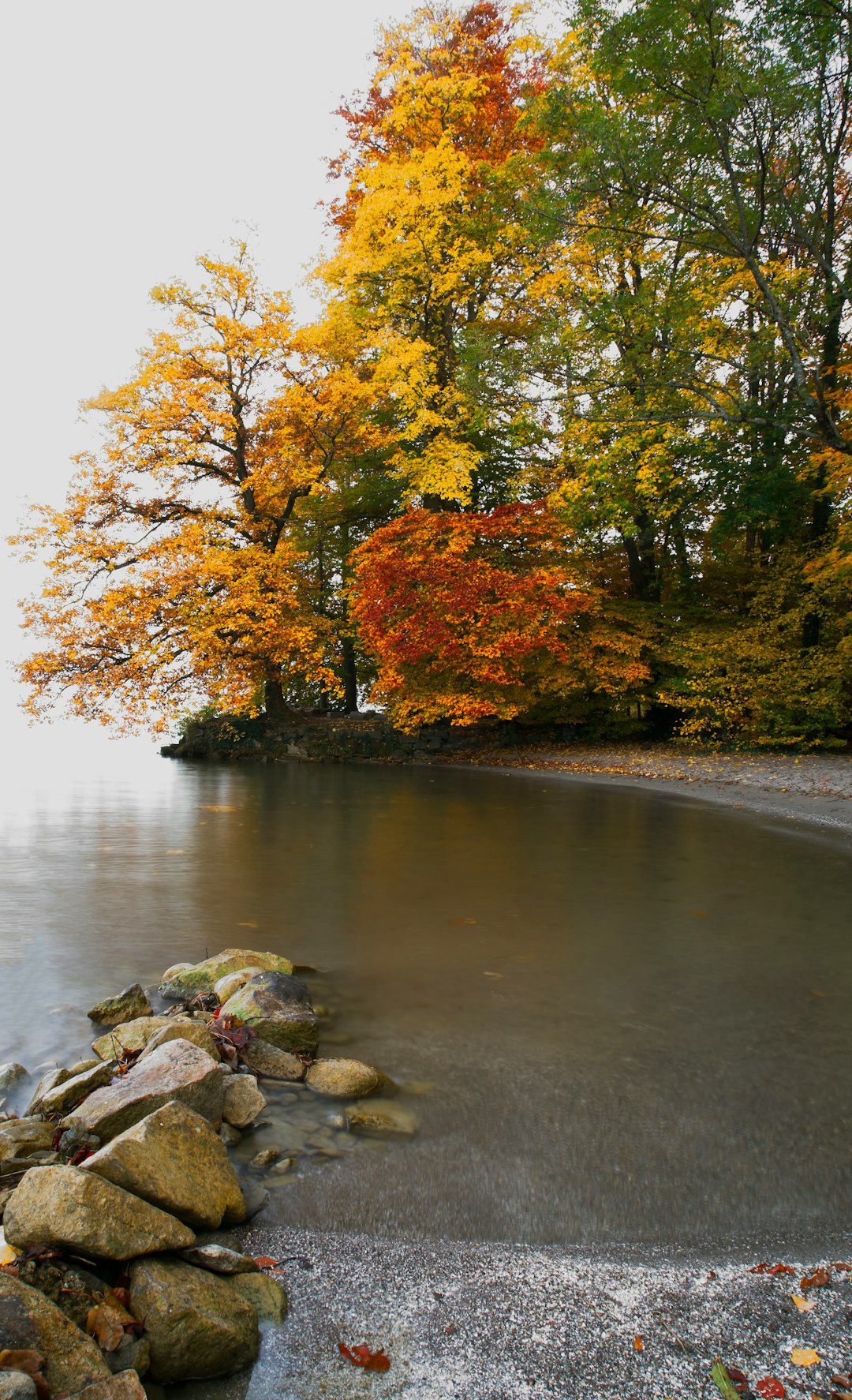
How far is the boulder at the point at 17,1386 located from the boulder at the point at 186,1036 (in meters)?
1.50

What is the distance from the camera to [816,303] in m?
13.2

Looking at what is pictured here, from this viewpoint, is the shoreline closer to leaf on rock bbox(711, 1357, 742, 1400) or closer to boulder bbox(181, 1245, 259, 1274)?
leaf on rock bbox(711, 1357, 742, 1400)

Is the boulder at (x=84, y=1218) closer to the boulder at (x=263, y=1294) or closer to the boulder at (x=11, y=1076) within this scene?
the boulder at (x=263, y=1294)

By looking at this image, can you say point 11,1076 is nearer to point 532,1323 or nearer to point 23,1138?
point 23,1138

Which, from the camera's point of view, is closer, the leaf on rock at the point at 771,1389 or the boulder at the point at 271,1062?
the leaf on rock at the point at 771,1389

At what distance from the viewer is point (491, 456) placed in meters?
18.9

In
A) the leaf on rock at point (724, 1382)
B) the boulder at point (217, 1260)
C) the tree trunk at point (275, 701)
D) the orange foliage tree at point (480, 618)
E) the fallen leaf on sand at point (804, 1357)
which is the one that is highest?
the orange foliage tree at point (480, 618)

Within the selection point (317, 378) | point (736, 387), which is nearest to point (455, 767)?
point (317, 378)

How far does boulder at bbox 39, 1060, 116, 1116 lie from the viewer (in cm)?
285

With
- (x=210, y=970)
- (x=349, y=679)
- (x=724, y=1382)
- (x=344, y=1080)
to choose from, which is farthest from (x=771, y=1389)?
(x=349, y=679)

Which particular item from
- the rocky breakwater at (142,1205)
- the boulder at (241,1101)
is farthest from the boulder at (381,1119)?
the boulder at (241,1101)

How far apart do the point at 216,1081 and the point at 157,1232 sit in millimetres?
770

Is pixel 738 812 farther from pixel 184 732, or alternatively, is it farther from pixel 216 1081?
pixel 184 732

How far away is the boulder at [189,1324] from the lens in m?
1.83
